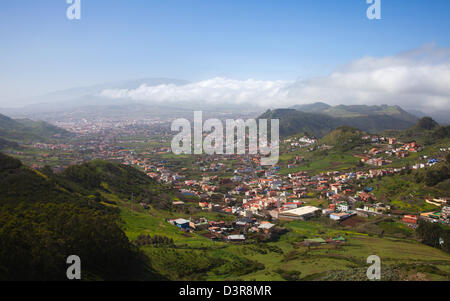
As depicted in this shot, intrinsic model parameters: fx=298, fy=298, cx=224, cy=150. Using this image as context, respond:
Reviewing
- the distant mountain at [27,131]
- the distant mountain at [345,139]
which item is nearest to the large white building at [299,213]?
the distant mountain at [345,139]

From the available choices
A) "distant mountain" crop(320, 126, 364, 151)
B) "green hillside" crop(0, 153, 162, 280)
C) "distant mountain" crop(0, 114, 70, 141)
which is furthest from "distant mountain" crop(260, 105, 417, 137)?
"green hillside" crop(0, 153, 162, 280)

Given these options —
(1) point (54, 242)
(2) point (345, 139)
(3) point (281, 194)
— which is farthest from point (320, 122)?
(1) point (54, 242)

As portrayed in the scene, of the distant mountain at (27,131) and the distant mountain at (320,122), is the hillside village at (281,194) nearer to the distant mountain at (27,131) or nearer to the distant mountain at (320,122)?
the distant mountain at (27,131)

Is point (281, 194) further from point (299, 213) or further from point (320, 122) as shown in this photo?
point (320, 122)

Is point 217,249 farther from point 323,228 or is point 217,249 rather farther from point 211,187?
point 211,187

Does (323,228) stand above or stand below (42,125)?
below

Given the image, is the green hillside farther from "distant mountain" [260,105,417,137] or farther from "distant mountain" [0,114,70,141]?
"distant mountain" [260,105,417,137]
